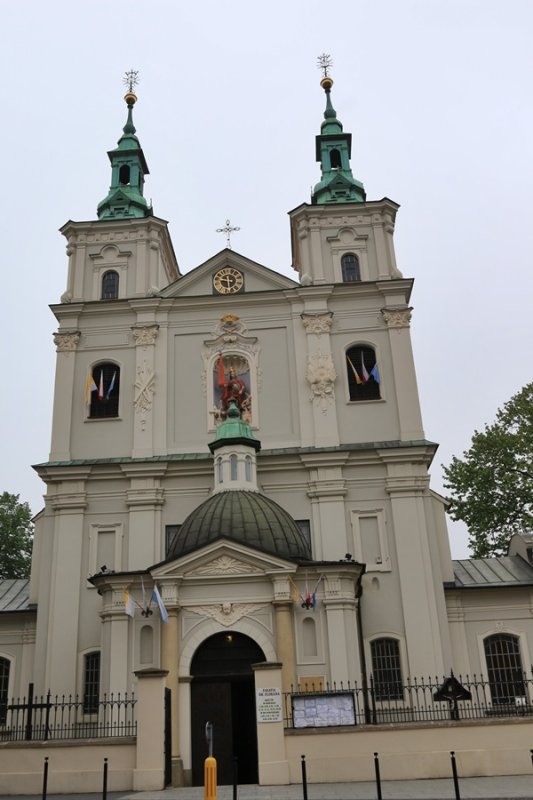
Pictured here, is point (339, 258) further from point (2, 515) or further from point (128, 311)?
point (2, 515)

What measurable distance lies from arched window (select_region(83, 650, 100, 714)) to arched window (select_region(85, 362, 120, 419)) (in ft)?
27.5

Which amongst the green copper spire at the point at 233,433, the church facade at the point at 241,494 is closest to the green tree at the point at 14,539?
the church facade at the point at 241,494

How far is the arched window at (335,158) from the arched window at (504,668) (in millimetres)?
20593

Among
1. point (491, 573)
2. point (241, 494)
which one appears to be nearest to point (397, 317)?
point (241, 494)

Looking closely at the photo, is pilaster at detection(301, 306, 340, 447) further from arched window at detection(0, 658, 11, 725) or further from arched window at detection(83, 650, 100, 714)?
arched window at detection(0, 658, 11, 725)

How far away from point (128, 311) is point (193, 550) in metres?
12.1

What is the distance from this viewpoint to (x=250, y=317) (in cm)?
3012

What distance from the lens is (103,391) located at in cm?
2931

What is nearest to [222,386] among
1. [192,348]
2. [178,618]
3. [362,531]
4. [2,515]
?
[192,348]

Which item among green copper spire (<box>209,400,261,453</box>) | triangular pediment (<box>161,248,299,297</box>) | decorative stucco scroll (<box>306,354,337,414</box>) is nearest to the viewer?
green copper spire (<box>209,400,261,453</box>)

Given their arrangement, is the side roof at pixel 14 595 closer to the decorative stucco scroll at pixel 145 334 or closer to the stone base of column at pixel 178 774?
the decorative stucco scroll at pixel 145 334

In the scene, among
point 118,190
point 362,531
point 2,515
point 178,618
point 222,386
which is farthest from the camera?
point 2,515

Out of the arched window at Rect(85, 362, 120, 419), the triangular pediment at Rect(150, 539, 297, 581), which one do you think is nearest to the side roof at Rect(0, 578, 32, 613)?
the arched window at Rect(85, 362, 120, 419)

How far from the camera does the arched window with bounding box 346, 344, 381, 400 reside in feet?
93.9
